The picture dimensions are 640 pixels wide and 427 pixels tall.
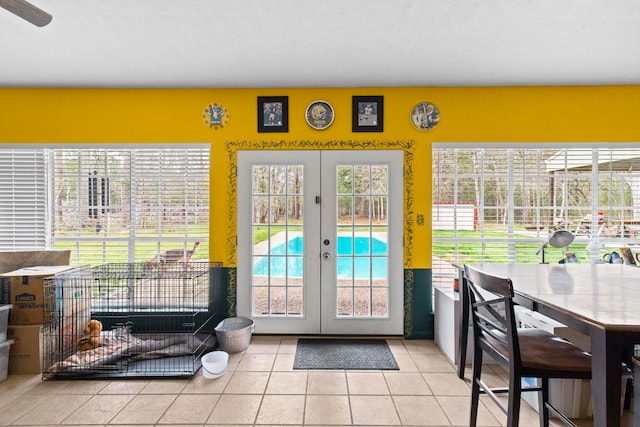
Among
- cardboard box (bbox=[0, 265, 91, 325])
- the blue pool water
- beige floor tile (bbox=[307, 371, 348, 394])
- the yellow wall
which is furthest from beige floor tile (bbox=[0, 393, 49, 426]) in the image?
the blue pool water

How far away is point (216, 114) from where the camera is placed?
3.60 metres

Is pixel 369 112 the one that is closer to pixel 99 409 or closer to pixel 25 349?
pixel 99 409

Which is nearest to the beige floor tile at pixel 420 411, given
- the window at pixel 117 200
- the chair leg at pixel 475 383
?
the chair leg at pixel 475 383

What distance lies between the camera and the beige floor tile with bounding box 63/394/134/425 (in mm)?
2197

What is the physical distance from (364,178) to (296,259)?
108 cm

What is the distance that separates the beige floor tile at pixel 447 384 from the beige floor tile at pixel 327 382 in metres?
0.65

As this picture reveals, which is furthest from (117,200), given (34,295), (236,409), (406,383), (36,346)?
(406,383)

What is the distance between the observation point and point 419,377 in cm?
275

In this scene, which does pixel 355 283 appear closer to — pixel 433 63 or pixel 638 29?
pixel 433 63

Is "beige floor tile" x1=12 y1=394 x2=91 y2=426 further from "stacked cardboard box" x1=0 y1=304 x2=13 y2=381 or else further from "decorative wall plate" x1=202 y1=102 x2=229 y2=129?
"decorative wall plate" x1=202 y1=102 x2=229 y2=129

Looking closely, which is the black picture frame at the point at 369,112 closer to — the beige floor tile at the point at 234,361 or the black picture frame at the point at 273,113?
the black picture frame at the point at 273,113

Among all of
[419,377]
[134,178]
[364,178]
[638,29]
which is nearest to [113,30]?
[134,178]

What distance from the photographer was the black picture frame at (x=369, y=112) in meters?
3.56

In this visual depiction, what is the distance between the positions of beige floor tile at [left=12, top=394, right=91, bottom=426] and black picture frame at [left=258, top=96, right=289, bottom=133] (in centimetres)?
266
